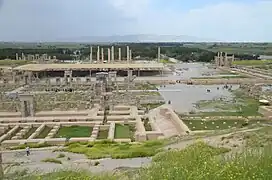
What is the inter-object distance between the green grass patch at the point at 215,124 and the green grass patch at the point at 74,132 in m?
4.01

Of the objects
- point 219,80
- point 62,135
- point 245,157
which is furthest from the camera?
point 219,80

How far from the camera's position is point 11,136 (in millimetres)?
14320

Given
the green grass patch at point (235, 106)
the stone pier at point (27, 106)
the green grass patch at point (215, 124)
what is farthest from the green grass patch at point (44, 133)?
the green grass patch at point (235, 106)

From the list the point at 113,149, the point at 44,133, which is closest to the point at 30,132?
the point at 44,133

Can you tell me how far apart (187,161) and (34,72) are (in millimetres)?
32451

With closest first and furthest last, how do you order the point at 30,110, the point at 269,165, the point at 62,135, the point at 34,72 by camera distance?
1. the point at 269,165
2. the point at 62,135
3. the point at 30,110
4. the point at 34,72

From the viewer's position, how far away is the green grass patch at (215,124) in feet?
49.0

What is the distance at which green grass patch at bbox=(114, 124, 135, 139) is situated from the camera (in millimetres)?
13995

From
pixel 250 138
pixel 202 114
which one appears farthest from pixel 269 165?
pixel 202 114

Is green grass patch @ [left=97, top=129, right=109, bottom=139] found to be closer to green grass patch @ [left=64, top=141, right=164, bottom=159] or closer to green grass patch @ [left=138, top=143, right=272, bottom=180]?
green grass patch @ [left=64, top=141, right=164, bottom=159]

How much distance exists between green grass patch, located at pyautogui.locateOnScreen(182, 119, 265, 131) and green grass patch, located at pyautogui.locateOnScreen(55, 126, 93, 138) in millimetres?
4009

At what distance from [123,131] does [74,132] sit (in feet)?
6.19

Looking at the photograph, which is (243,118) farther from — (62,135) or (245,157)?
(245,157)

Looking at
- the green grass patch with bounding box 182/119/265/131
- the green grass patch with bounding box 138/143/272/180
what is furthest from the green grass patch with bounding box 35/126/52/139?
the green grass patch with bounding box 138/143/272/180
